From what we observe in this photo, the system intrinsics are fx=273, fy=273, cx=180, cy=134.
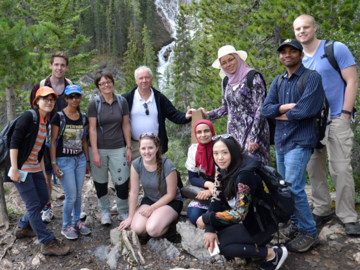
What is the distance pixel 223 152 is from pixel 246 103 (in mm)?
1022

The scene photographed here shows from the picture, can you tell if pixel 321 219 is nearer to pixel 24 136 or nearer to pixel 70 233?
pixel 70 233

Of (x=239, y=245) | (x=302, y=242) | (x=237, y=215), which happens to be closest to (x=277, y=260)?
(x=239, y=245)

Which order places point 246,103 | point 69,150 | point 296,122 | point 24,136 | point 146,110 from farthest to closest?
1. point 146,110
2. point 69,150
3. point 246,103
4. point 24,136
5. point 296,122

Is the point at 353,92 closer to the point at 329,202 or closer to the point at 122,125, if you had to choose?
the point at 329,202

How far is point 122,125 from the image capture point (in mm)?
4250

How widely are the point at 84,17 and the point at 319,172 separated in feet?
210

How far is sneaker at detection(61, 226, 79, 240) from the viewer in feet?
12.9

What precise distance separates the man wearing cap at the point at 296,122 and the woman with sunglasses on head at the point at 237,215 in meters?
0.56

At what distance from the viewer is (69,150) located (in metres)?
3.80

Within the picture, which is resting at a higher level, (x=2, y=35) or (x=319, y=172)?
(x=2, y=35)

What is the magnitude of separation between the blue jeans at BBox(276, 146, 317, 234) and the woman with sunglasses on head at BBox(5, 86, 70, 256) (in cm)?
301

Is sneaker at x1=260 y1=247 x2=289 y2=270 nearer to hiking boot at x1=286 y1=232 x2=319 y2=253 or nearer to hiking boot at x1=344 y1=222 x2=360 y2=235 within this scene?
hiking boot at x1=286 y1=232 x2=319 y2=253

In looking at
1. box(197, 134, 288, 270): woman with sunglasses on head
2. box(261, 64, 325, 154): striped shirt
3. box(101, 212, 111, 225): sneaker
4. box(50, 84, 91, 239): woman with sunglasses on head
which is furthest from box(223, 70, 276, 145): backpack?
box(101, 212, 111, 225): sneaker

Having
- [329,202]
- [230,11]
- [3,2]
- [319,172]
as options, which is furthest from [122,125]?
[230,11]
